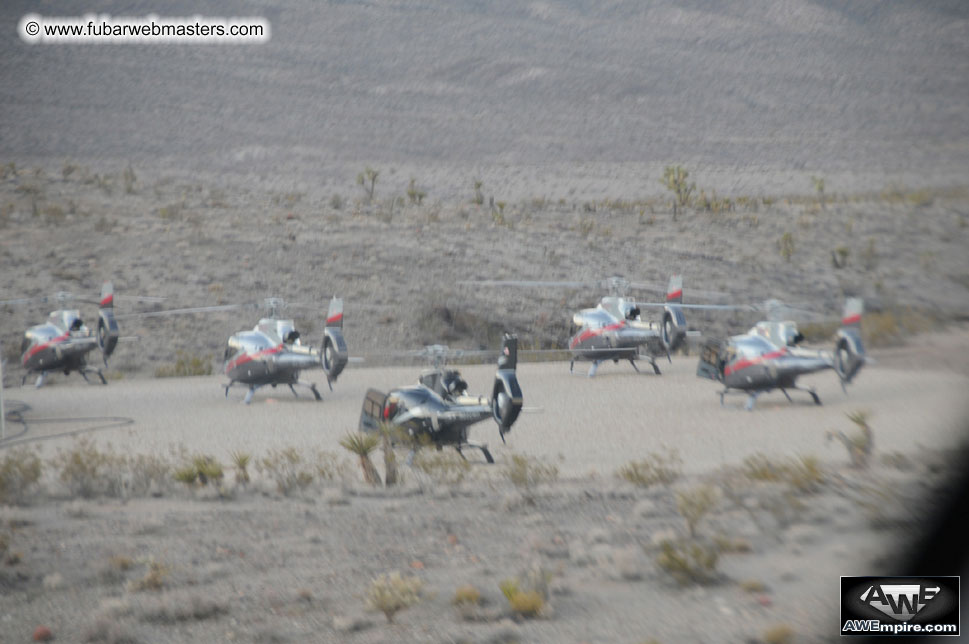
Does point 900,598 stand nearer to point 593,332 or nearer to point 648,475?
point 648,475

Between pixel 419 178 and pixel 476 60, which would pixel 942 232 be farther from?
pixel 476 60

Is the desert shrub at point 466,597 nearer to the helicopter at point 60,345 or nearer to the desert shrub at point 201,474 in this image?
the desert shrub at point 201,474

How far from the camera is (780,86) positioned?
2940 inches

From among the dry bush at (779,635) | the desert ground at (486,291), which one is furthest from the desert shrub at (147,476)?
the dry bush at (779,635)

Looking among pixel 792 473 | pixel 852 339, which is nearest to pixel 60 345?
pixel 852 339

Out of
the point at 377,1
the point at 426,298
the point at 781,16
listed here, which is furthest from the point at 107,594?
the point at 377,1

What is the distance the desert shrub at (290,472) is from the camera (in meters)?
12.4

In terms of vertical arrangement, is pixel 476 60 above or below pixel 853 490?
above

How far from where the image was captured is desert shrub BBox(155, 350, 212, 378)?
Answer: 30.6 metres

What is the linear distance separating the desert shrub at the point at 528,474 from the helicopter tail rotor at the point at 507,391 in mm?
701

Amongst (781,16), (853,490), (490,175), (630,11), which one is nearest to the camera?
(853,490)

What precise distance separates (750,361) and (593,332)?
24.7 ft

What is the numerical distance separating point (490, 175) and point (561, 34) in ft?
83.6

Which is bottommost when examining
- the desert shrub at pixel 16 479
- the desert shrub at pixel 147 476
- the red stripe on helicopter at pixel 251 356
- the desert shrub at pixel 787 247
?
the desert shrub at pixel 147 476
